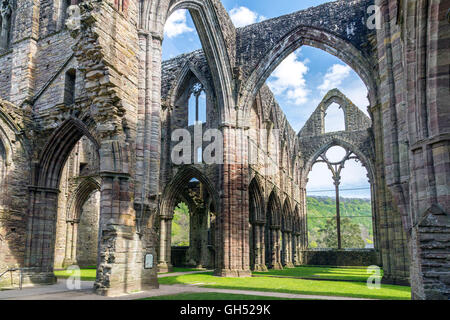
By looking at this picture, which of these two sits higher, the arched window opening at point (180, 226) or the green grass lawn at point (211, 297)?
the arched window opening at point (180, 226)

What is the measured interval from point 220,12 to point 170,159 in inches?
281

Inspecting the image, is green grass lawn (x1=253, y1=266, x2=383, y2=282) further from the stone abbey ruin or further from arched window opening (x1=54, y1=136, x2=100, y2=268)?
arched window opening (x1=54, y1=136, x2=100, y2=268)

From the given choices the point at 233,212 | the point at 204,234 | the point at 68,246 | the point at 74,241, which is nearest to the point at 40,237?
the point at 233,212

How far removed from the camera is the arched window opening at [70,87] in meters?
10.9

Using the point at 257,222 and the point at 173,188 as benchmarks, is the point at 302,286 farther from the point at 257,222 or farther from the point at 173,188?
the point at 173,188

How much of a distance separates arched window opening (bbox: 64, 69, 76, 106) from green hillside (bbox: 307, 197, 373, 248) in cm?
3736

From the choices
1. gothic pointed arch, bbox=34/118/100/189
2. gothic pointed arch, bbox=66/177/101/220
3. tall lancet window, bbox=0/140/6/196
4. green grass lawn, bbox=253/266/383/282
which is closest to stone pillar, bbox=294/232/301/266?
green grass lawn, bbox=253/266/383/282

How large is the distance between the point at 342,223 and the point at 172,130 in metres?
33.7

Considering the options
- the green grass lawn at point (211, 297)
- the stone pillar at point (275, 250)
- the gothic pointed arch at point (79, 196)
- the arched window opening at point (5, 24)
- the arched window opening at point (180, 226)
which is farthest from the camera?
the arched window opening at point (180, 226)

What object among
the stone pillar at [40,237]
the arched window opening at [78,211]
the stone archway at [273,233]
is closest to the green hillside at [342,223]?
the stone archway at [273,233]

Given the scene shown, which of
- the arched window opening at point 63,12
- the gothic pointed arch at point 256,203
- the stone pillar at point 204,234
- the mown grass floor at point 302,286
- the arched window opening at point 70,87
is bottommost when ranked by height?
the mown grass floor at point 302,286

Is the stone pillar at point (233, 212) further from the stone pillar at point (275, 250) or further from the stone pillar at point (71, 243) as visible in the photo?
the stone pillar at point (71, 243)

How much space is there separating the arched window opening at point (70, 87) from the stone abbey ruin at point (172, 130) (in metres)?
0.04

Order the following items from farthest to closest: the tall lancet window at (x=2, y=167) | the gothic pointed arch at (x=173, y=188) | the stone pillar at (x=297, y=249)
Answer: the stone pillar at (x=297, y=249), the gothic pointed arch at (x=173, y=188), the tall lancet window at (x=2, y=167)
